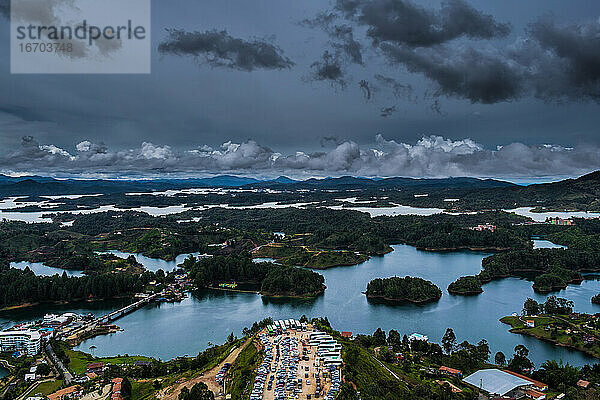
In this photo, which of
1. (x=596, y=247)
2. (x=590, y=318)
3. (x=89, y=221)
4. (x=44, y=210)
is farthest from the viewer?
(x=44, y=210)

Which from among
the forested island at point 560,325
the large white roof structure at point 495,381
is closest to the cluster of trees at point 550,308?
the forested island at point 560,325

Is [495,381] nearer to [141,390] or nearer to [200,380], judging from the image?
[200,380]

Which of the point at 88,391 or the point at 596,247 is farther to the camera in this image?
the point at 596,247

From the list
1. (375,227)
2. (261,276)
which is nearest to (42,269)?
(261,276)

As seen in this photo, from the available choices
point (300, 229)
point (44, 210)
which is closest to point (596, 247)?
point (300, 229)

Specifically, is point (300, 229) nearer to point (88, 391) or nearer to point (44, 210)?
point (88, 391)

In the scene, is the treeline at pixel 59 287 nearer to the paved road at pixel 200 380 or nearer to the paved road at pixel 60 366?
the paved road at pixel 60 366

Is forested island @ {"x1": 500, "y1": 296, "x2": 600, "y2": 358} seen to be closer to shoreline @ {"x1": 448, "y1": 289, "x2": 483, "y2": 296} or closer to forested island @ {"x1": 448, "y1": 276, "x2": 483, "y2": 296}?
shoreline @ {"x1": 448, "y1": 289, "x2": 483, "y2": 296}
